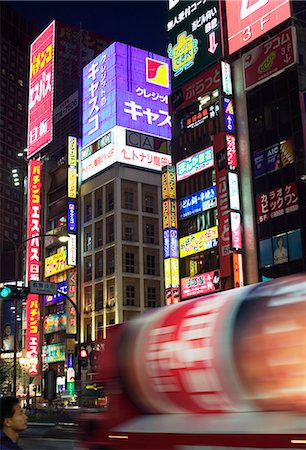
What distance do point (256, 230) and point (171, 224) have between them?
9.63 meters

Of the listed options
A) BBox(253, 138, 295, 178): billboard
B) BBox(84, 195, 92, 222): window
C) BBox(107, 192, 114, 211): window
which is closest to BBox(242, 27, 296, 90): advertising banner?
BBox(253, 138, 295, 178): billboard

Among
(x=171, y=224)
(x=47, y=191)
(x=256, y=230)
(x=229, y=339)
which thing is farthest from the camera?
(x=47, y=191)

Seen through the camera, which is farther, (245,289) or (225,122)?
(225,122)

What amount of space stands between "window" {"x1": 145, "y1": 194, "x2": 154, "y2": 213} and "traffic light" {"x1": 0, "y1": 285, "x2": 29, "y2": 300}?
49.4 m

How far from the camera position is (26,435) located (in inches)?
1142

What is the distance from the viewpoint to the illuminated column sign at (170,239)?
5134 cm

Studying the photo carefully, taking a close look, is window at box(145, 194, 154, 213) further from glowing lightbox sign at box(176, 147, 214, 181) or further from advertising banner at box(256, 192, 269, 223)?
advertising banner at box(256, 192, 269, 223)

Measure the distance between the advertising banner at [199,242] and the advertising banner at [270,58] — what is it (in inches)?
483

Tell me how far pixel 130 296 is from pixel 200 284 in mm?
21736

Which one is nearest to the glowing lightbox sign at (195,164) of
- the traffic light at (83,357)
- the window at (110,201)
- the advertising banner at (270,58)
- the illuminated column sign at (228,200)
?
the illuminated column sign at (228,200)

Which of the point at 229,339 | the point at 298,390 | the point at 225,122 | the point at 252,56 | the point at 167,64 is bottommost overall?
the point at 298,390

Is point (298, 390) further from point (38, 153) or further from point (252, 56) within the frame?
point (38, 153)

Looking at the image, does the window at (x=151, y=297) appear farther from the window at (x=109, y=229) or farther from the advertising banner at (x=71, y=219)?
the advertising banner at (x=71, y=219)

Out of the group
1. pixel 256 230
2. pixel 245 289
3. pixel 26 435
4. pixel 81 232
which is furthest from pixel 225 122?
pixel 245 289
